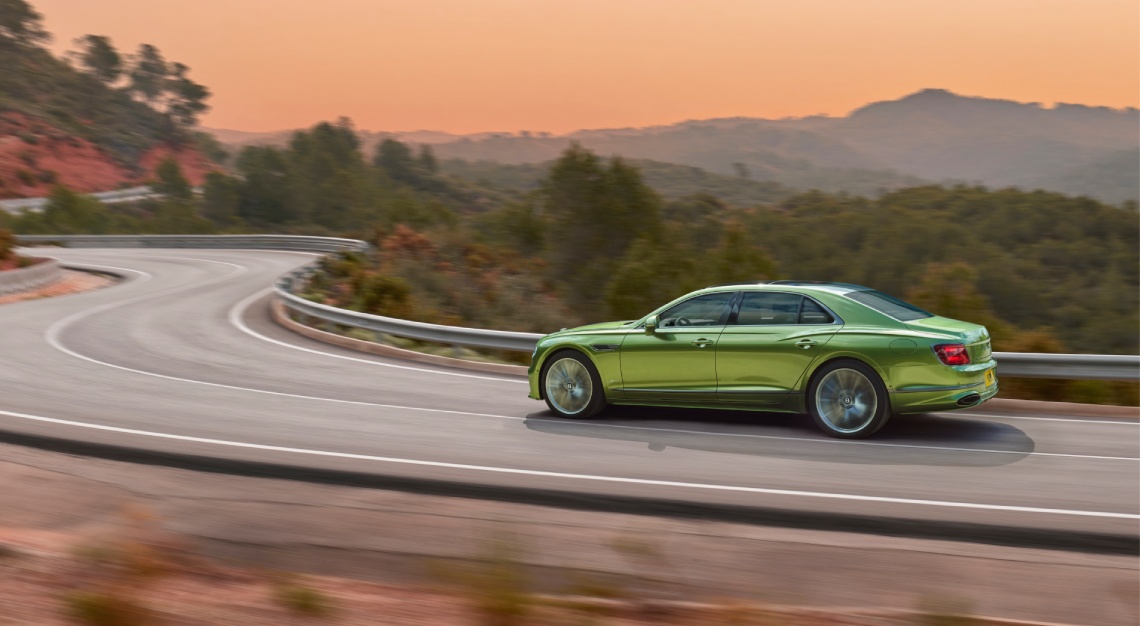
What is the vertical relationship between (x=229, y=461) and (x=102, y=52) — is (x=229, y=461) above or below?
below

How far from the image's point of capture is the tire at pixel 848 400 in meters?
8.61

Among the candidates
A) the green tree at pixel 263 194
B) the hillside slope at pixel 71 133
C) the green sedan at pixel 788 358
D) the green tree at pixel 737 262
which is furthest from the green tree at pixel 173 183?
the green sedan at pixel 788 358

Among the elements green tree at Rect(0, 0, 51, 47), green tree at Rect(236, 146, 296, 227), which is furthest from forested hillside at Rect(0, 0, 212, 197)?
green tree at Rect(236, 146, 296, 227)

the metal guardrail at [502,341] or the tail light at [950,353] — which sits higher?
the tail light at [950,353]

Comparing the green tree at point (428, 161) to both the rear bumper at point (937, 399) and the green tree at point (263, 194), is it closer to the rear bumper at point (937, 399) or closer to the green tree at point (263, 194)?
the green tree at point (263, 194)

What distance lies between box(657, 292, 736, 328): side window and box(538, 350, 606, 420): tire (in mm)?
958

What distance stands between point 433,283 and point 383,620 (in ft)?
74.8

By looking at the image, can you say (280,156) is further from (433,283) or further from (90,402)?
(90,402)

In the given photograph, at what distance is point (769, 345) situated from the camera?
9.03 metres

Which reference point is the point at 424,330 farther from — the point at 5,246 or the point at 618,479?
the point at 5,246

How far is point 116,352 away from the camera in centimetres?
1521

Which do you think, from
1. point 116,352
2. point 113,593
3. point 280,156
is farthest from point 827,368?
point 280,156

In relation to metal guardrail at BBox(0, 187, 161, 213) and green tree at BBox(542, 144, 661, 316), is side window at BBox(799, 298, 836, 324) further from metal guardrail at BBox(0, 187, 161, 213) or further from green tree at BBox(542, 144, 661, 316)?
metal guardrail at BBox(0, 187, 161, 213)

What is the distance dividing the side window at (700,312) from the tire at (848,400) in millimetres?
1121
